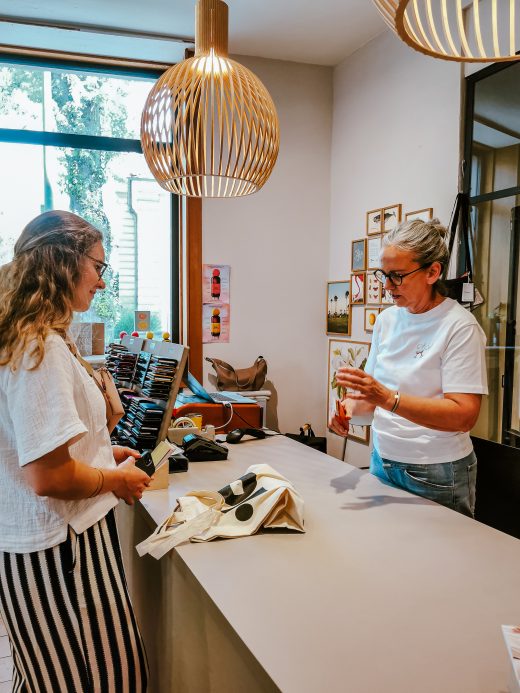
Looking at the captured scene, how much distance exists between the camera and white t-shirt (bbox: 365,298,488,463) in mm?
1672

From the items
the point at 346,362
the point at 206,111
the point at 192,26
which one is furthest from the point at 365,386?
the point at 192,26

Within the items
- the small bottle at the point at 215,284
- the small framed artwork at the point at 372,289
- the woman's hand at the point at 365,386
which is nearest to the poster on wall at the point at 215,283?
the small bottle at the point at 215,284

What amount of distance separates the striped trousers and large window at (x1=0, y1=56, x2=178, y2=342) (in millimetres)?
2915

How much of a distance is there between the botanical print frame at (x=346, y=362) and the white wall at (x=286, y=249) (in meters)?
0.12

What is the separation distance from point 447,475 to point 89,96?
136 inches

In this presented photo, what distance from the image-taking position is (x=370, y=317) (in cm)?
362

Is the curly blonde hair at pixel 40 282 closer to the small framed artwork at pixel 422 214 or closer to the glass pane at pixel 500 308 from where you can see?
the glass pane at pixel 500 308

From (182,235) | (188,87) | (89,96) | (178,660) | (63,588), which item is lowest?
(178,660)

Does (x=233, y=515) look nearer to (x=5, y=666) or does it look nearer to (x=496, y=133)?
(x=5, y=666)

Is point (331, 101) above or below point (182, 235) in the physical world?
above

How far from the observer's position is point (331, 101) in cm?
411

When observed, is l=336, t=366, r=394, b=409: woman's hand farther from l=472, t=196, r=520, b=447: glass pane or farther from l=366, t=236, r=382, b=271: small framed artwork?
l=366, t=236, r=382, b=271: small framed artwork

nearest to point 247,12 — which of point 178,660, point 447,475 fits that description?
point 447,475

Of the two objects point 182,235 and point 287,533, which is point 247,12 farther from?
point 287,533
